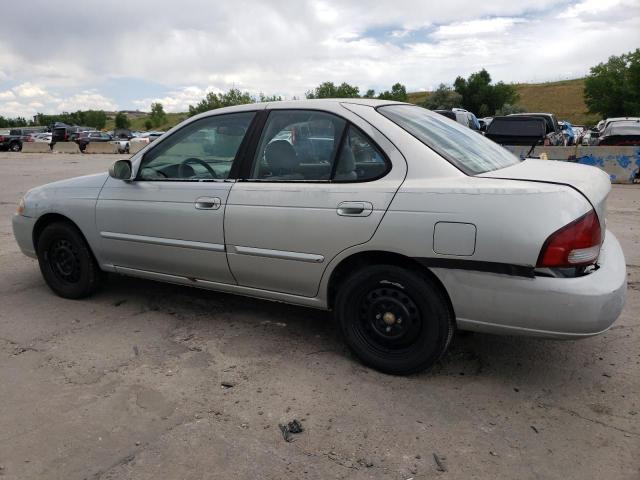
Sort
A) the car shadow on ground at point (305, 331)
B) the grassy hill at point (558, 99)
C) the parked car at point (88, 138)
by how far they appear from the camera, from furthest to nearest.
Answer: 1. the grassy hill at point (558, 99)
2. the parked car at point (88, 138)
3. the car shadow on ground at point (305, 331)

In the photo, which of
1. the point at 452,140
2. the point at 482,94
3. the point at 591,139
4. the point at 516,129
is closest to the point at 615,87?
the point at 482,94

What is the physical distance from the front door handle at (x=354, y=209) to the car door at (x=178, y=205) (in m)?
0.90

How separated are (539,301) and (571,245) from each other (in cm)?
32

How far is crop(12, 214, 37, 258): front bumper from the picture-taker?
15.3ft

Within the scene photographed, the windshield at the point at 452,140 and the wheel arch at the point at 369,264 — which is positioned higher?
the windshield at the point at 452,140

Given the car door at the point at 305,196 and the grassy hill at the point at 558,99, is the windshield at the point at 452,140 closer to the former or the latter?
the car door at the point at 305,196

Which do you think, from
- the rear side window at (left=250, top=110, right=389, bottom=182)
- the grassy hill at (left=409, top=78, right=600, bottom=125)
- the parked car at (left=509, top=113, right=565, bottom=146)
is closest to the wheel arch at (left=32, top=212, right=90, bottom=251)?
the rear side window at (left=250, top=110, right=389, bottom=182)

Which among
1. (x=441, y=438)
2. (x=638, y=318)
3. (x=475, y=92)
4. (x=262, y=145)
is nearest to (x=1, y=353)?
(x=262, y=145)

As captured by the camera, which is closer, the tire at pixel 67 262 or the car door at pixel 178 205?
the car door at pixel 178 205

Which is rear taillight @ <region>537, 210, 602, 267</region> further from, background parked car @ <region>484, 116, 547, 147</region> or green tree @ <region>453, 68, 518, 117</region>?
green tree @ <region>453, 68, 518, 117</region>

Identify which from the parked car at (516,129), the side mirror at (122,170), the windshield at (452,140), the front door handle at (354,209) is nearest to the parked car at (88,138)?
the parked car at (516,129)

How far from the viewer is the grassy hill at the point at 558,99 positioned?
76512 millimetres

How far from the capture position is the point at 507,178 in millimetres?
2865

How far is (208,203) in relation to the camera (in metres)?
3.63
